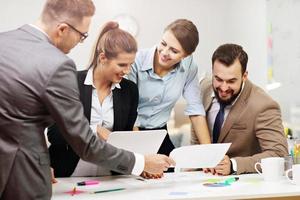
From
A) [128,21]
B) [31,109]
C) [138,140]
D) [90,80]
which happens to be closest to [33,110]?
[31,109]

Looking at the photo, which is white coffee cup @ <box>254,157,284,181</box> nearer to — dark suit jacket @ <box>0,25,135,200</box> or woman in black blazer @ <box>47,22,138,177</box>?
woman in black blazer @ <box>47,22,138,177</box>

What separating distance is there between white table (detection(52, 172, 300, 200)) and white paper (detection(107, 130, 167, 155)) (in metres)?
0.14

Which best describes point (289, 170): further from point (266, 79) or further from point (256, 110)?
point (266, 79)

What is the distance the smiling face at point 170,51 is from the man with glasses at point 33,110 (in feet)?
2.73

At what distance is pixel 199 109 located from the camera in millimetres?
2396

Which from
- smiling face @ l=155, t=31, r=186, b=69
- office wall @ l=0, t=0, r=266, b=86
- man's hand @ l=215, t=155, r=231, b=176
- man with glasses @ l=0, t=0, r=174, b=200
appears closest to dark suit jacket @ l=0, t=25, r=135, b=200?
man with glasses @ l=0, t=0, r=174, b=200

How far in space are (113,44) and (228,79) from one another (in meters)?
0.63

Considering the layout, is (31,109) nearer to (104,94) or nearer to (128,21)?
(104,94)

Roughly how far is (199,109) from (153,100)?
255mm

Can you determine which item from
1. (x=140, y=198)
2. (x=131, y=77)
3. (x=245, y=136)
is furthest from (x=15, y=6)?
(x=140, y=198)

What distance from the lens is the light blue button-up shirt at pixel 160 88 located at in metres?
2.36

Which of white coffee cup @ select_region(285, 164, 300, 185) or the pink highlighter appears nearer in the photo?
white coffee cup @ select_region(285, 164, 300, 185)

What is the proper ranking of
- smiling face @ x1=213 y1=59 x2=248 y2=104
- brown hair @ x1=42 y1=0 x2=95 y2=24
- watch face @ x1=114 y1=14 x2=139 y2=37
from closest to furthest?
1. brown hair @ x1=42 y1=0 x2=95 y2=24
2. smiling face @ x1=213 y1=59 x2=248 y2=104
3. watch face @ x1=114 y1=14 x2=139 y2=37

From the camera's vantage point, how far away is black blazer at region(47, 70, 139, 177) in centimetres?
203
